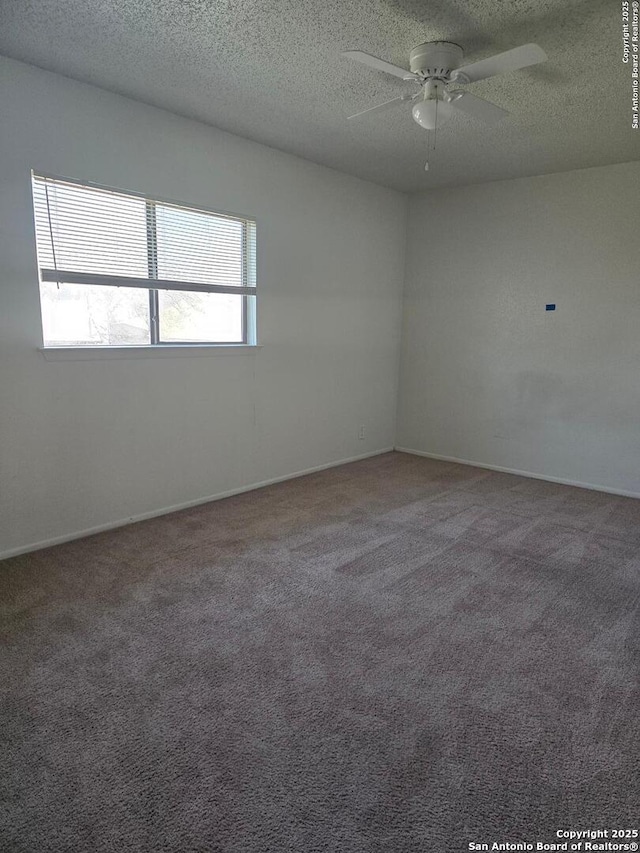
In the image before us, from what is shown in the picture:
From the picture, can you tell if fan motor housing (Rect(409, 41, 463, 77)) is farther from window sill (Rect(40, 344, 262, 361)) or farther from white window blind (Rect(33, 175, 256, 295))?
window sill (Rect(40, 344, 262, 361))

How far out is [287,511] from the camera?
3.89m

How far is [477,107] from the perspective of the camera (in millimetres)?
2602

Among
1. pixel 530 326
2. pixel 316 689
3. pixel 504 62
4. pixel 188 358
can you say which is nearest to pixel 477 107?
pixel 504 62

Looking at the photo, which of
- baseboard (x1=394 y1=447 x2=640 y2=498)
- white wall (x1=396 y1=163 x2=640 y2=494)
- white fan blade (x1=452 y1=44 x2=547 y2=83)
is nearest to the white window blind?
white fan blade (x1=452 y1=44 x2=547 y2=83)

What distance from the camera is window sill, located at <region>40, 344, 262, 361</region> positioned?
10.2ft

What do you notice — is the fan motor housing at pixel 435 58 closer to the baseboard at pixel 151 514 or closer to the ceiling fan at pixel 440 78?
the ceiling fan at pixel 440 78

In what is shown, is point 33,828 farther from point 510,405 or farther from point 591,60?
point 510,405

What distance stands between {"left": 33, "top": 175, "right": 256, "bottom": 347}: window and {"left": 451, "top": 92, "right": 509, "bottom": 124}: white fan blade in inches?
75.5

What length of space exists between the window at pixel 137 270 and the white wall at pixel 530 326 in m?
2.23

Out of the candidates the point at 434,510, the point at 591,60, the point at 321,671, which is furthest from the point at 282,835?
the point at 591,60

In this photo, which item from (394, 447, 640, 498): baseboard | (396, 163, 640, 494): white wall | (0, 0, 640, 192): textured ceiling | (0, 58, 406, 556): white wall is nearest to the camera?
(0, 0, 640, 192): textured ceiling

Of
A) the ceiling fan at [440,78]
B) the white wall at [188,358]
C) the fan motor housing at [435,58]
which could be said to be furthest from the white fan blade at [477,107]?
the white wall at [188,358]

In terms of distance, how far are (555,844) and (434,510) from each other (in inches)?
103

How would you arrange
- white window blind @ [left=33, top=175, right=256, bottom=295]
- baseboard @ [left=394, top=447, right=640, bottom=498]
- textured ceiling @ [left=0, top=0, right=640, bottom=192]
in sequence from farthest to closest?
baseboard @ [left=394, top=447, right=640, bottom=498] < white window blind @ [left=33, top=175, right=256, bottom=295] < textured ceiling @ [left=0, top=0, right=640, bottom=192]
